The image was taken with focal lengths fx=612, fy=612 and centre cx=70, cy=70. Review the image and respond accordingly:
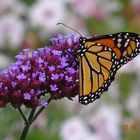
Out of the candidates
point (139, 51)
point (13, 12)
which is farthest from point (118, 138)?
point (139, 51)

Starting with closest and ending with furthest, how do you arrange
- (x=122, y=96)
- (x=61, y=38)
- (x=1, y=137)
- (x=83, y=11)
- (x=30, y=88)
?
(x=30, y=88) → (x=61, y=38) → (x=1, y=137) → (x=122, y=96) → (x=83, y=11)

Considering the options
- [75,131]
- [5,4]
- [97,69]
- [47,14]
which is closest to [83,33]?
[47,14]

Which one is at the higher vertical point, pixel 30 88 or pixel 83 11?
pixel 83 11

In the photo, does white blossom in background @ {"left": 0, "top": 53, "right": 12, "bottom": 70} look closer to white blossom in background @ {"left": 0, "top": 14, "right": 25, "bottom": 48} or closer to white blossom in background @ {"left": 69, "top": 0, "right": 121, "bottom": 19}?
white blossom in background @ {"left": 0, "top": 14, "right": 25, "bottom": 48}

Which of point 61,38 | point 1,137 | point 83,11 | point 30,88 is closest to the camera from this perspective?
point 30,88

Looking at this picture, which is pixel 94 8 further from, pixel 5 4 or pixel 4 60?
pixel 4 60

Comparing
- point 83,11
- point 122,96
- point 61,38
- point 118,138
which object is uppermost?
point 83,11

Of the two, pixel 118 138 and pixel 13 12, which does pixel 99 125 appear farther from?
pixel 13 12

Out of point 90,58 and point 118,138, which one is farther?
point 118,138
